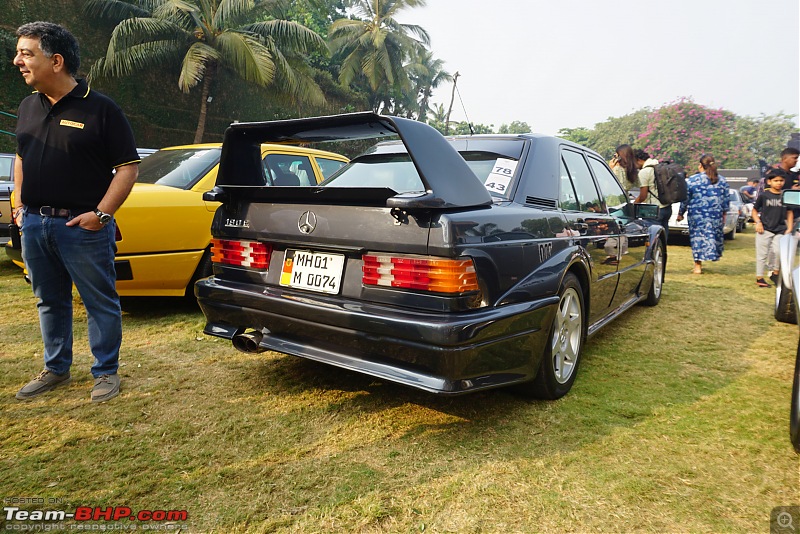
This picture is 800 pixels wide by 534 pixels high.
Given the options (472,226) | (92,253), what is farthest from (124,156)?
(472,226)

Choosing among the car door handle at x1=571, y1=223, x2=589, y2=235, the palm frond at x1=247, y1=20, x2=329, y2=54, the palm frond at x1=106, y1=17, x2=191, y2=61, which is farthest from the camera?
the palm frond at x1=247, y1=20, x2=329, y2=54

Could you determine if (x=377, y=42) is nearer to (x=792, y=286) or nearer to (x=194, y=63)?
(x=194, y=63)

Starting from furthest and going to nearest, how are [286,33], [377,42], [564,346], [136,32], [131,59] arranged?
[377,42], [286,33], [131,59], [136,32], [564,346]

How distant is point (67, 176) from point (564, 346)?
2.80 metres

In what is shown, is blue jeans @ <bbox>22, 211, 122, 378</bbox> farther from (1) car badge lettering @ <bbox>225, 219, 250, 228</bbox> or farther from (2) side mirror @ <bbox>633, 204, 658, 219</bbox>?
(2) side mirror @ <bbox>633, 204, 658, 219</bbox>

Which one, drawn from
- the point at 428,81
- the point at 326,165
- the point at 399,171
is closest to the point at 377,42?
the point at 428,81

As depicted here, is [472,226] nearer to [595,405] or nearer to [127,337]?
[595,405]

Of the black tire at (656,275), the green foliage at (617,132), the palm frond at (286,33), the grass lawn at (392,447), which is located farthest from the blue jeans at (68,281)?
the green foliage at (617,132)

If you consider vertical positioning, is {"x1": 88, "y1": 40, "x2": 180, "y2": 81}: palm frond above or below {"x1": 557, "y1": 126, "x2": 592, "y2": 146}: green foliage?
below

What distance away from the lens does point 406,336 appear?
213 cm

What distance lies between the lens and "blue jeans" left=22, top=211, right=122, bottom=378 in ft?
8.45

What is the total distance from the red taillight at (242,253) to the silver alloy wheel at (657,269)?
399cm

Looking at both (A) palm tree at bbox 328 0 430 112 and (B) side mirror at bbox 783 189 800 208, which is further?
(A) palm tree at bbox 328 0 430 112

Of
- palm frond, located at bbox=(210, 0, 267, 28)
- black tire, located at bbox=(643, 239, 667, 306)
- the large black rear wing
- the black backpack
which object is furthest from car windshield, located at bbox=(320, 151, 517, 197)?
palm frond, located at bbox=(210, 0, 267, 28)
